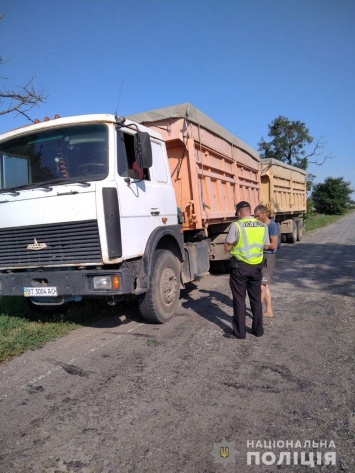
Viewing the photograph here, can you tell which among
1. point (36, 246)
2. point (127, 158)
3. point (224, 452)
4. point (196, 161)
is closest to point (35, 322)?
point (36, 246)

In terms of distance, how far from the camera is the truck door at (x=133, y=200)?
164 inches

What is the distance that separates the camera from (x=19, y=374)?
3623mm

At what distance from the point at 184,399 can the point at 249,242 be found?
6.35 ft

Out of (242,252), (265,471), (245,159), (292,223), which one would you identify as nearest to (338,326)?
(242,252)

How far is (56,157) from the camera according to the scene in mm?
4309

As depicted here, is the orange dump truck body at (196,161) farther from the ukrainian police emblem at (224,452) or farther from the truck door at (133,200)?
the ukrainian police emblem at (224,452)

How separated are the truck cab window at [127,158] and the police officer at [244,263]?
4.59 feet

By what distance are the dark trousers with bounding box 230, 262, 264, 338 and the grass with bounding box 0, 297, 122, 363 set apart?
2.27 metres

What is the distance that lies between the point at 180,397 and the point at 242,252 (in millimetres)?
1817

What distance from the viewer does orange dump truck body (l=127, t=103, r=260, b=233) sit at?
5.85 metres

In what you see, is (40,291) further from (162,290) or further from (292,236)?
(292,236)

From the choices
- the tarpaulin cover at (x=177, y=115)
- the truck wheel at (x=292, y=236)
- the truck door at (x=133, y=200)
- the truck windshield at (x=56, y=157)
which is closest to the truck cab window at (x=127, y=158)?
the truck door at (x=133, y=200)

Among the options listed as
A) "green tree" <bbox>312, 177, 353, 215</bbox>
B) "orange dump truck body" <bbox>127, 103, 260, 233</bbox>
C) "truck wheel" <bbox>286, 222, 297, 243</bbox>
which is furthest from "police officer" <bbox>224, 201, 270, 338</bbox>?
"green tree" <bbox>312, 177, 353, 215</bbox>

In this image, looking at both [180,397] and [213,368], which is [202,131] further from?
→ [180,397]
